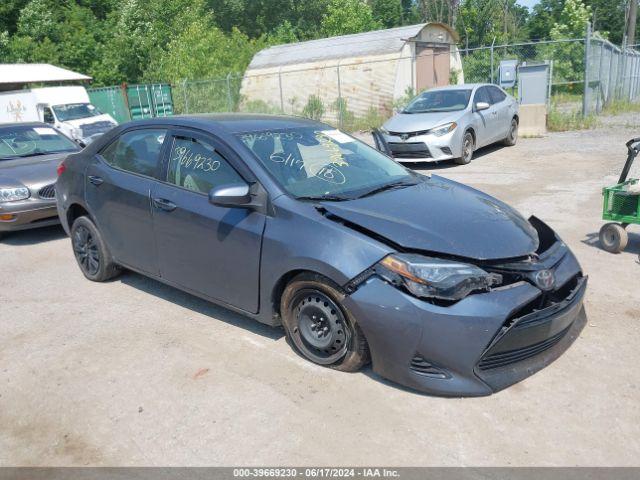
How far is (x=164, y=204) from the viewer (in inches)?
177

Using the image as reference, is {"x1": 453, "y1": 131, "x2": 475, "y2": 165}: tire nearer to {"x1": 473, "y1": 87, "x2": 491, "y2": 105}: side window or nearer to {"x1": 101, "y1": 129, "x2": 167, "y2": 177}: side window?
{"x1": 473, "y1": 87, "x2": 491, "y2": 105}: side window

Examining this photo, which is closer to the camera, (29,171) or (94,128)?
(29,171)

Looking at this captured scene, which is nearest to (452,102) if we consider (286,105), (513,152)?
(513,152)

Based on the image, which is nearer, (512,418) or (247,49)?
(512,418)

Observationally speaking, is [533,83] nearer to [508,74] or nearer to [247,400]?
[508,74]

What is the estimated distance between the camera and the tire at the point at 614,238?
586 cm

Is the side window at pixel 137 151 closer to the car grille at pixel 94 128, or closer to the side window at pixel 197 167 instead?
the side window at pixel 197 167

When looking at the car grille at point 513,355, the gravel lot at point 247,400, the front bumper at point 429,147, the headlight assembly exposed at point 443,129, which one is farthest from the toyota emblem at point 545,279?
the headlight assembly exposed at point 443,129

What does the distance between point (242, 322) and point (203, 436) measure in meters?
1.48

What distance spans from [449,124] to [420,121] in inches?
22.9

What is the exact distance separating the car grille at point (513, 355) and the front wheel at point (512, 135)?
11036mm

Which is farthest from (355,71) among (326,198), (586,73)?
(326,198)

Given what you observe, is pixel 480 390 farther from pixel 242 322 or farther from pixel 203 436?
pixel 242 322

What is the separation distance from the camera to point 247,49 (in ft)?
101
